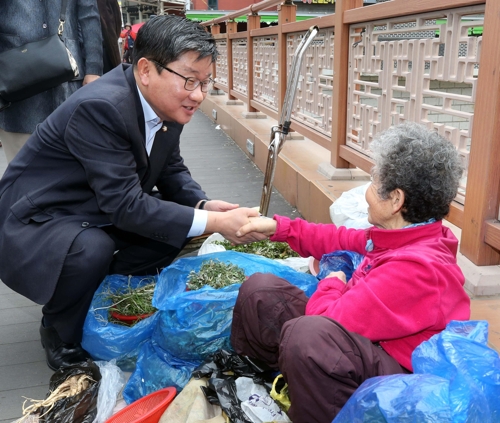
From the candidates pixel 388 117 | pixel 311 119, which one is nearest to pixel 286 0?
pixel 311 119

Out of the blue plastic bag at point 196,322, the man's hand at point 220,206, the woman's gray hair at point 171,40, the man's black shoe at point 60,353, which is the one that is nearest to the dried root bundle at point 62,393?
the man's black shoe at point 60,353

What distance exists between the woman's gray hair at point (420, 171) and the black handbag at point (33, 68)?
82.4 inches

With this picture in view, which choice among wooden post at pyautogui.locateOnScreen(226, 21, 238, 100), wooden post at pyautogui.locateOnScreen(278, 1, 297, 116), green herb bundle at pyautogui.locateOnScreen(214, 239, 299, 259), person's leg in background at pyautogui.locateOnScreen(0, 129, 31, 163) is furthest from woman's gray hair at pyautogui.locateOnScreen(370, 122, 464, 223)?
wooden post at pyautogui.locateOnScreen(226, 21, 238, 100)

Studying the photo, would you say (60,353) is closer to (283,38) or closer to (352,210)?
(352,210)

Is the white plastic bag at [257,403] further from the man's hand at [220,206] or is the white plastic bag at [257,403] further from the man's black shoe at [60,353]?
the man's hand at [220,206]

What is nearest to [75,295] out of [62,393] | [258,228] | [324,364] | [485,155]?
[62,393]

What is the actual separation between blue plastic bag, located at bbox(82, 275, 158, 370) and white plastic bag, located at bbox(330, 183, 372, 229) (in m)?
1.13

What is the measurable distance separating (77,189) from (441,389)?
1862mm

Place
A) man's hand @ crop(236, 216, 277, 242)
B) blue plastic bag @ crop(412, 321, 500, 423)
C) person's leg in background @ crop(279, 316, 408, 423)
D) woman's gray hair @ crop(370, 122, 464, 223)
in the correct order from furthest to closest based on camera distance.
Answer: man's hand @ crop(236, 216, 277, 242) < woman's gray hair @ crop(370, 122, 464, 223) < person's leg in background @ crop(279, 316, 408, 423) < blue plastic bag @ crop(412, 321, 500, 423)

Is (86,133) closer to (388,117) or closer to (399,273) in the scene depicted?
(399,273)

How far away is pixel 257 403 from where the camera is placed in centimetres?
208

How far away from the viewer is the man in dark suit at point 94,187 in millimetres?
2420

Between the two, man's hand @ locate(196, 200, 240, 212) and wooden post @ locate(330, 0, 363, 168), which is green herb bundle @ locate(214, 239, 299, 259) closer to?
man's hand @ locate(196, 200, 240, 212)

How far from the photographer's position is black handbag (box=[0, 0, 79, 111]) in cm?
310
